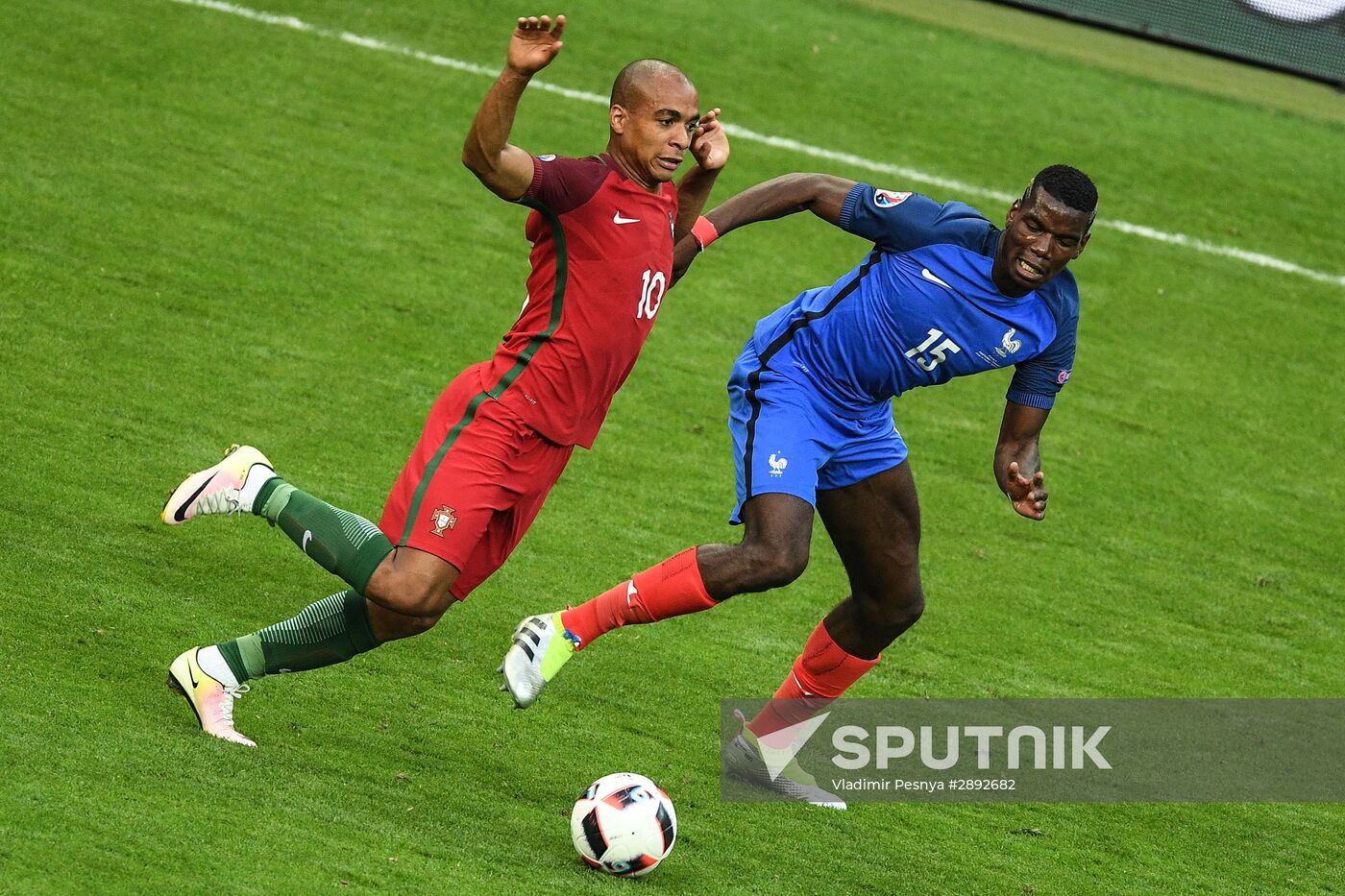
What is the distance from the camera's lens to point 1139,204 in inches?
515

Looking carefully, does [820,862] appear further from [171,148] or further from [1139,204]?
[1139,204]

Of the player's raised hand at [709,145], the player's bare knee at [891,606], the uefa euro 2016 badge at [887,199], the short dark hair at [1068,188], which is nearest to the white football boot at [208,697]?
the player's bare knee at [891,606]

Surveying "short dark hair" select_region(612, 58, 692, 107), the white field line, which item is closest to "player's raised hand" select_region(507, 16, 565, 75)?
"short dark hair" select_region(612, 58, 692, 107)

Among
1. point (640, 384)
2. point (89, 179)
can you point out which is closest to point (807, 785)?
point (640, 384)

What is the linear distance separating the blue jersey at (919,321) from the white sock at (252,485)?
1.89m

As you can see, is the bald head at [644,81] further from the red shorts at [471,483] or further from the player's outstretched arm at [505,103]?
the red shorts at [471,483]

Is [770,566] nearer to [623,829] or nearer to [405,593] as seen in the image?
[623,829]

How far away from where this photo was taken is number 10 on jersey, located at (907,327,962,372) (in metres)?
5.87

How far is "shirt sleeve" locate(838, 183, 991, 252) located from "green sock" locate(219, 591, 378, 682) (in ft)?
7.61

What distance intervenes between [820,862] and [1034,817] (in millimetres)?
1113

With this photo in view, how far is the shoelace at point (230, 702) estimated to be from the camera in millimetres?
5238

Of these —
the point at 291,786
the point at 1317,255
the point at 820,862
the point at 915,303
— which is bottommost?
the point at 1317,255

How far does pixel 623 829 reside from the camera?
488cm

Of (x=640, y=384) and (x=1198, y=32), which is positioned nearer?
(x=640, y=384)
